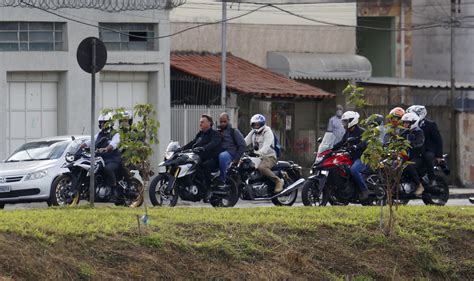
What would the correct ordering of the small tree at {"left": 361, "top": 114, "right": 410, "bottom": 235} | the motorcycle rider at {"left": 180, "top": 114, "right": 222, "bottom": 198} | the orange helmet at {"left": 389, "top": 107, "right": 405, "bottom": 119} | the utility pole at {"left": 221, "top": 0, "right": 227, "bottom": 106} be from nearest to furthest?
the small tree at {"left": 361, "top": 114, "right": 410, "bottom": 235} → the orange helmet at {"left": 389, "top": 107, "right": 405, "bottom": 119} → the motorcycle rider at {"left": 180, "top": 114, "right": 222, "bottom": 198} → the utility pole at {"left": 221, "top": 0, "right": 227, "bottom": 106}

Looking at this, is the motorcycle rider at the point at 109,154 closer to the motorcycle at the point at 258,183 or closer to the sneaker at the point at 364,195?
the motorcycle at the point at 258,183

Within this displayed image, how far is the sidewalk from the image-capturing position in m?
30.9

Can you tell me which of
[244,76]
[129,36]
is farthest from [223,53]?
[129,36]

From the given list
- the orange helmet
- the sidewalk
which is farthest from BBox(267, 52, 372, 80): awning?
the orange helmet

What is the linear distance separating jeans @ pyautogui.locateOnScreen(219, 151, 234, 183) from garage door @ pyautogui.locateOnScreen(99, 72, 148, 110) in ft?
29.1

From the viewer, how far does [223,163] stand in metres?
21.0

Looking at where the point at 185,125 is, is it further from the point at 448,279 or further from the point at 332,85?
the point at 448,279

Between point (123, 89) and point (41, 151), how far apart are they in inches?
315

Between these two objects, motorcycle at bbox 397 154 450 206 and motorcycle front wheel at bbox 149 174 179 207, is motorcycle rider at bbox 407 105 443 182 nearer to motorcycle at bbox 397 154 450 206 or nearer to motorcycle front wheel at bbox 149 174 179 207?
motorcycle at bbox 397 154 450 206

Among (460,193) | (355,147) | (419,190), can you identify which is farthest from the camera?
(460,193)

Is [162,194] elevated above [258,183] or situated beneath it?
situated beneath

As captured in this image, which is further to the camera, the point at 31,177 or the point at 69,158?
the point at 31,177

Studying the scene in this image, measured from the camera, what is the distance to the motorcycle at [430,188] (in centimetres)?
2127

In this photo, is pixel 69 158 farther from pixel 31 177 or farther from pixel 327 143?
pixel 327 143
